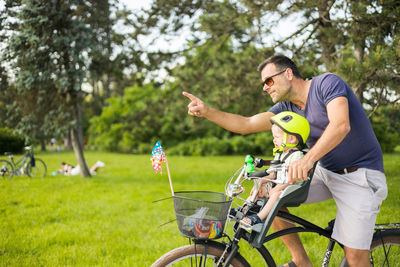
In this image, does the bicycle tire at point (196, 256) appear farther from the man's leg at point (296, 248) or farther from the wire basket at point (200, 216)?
the man's leg at point (296, 248)

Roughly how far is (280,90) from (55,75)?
793cm

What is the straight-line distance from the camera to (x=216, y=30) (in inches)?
327

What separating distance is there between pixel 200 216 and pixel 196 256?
376 millimetres

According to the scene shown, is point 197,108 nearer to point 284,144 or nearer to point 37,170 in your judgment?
point 284,144

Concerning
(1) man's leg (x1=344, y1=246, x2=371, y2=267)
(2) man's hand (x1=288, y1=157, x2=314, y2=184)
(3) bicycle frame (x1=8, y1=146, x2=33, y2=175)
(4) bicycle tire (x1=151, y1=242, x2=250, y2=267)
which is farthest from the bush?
(1) man's leg (x1=344, y1=246, x2=371, y2=267)

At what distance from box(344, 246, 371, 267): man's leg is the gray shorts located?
33mm

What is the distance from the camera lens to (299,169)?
6.71 feet

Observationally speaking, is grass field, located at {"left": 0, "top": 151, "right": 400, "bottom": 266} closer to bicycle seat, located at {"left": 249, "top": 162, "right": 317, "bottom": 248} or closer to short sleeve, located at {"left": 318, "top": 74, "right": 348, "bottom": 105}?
bicycle seat, located at {"left": 249, "top": 162, "right": 317, "bottom": 248}

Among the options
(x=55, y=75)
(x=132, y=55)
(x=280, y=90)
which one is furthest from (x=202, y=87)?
(x=280, y=90)

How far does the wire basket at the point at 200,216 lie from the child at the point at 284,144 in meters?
0.23

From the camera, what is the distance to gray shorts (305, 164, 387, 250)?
236cm

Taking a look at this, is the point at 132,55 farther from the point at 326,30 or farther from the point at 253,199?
the point at 253,199

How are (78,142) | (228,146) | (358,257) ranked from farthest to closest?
(228,146) < (78,142) < (358,257)

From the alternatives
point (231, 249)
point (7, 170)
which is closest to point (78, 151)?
point (7, 170)
